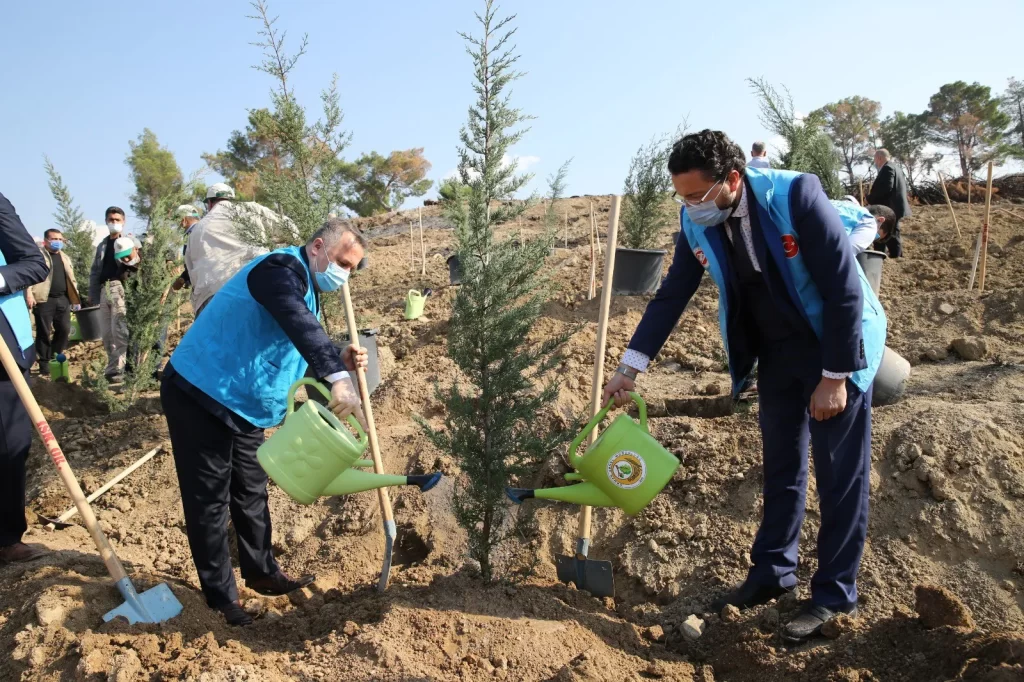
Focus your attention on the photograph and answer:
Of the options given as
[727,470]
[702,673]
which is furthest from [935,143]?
[702,673]

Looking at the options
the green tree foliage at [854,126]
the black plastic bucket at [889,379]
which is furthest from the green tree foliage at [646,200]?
the green tree foliage at [854,126]

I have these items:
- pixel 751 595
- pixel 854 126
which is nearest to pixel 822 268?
pixel 751 595

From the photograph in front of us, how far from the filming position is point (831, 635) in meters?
2.78

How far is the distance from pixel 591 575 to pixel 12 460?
290 cm

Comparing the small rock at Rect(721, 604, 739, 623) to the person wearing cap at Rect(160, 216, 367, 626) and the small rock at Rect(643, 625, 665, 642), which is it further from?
the person wearing cap at Rect(160, 216, 367, 626)

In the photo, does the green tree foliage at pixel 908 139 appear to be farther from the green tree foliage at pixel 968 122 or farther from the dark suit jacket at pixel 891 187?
the dark suit jacket at pixel 891 187

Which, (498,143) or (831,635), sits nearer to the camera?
(831,635)

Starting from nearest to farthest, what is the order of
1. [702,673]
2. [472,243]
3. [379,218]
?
[702,673] → [472,243] → [379,218]

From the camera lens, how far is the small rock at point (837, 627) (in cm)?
277

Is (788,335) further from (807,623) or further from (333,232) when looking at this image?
(333,232)

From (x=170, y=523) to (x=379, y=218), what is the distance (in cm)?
1590

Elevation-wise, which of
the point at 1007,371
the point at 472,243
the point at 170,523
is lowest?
the point at 170,523

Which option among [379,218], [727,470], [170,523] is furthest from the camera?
[379,218]

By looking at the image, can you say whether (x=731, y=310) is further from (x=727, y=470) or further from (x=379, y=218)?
(x=379, y=218)
